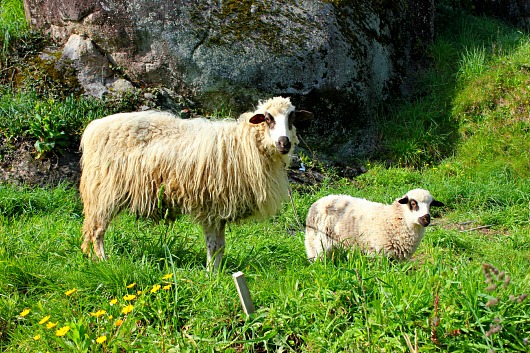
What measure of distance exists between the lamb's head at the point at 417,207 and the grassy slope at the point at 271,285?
0.36 meters

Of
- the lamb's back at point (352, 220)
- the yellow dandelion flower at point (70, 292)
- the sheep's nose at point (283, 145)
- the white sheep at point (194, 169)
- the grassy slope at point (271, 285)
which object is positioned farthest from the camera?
the lamb's back at point (352, 220)

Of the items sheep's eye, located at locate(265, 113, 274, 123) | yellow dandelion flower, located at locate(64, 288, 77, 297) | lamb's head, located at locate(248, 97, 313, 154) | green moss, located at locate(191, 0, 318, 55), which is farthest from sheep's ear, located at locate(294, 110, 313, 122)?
green moss, located at locate(191, 0, 318, 55)

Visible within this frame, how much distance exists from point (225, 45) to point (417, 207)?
4329 millimetres

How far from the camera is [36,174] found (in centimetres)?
678

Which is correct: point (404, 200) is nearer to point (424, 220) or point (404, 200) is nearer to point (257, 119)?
point (424, 220)

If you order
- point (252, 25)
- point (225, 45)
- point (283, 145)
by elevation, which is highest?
point (252, 25)

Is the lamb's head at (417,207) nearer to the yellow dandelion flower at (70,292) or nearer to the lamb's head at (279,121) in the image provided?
the lamb's head at (279,121)

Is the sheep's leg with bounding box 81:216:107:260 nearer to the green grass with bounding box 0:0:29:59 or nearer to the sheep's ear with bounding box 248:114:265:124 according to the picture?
the sheep's ear with bounding box 248:114:265:124

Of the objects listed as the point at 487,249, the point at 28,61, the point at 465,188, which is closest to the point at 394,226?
the point at 487,249

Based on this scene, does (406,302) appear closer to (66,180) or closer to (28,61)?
(66,180)

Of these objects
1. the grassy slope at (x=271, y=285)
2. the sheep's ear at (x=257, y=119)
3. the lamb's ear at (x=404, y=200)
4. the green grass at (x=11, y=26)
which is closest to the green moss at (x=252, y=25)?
the grassy slope at (x=271, y=285)

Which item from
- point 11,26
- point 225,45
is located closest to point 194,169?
point 225,45

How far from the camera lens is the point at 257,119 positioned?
456cm

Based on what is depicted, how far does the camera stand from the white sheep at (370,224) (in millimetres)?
4566
